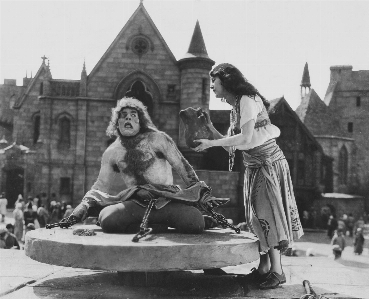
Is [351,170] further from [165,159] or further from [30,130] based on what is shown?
[165,159]

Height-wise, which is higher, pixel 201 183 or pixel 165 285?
pixel 201 183

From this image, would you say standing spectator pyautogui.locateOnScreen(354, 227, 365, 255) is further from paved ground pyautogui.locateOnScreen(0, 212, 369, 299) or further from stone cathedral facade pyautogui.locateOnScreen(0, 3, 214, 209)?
paved ground pyautogui.locateOnScreen(0, 212, 369, 299)

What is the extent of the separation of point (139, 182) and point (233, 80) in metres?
1.20

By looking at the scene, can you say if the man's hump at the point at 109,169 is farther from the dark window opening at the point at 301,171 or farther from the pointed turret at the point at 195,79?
the dark window opening at the point at 301,171

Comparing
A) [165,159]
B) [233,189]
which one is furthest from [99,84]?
[165,159]

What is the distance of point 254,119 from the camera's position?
367 cm

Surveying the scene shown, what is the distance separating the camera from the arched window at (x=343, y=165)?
134ft

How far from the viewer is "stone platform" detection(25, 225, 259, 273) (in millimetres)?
3043

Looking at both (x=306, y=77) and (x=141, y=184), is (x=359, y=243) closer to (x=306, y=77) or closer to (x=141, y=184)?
(x=141, y=184)

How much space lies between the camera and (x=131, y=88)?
81.1 ft

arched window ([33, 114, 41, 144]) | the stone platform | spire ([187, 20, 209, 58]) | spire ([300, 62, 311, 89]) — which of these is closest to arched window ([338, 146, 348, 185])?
spire ([300, 62, 311, 89])

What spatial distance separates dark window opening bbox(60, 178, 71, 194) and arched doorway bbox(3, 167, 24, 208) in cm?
1280

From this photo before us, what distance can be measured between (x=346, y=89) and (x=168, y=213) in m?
46.4

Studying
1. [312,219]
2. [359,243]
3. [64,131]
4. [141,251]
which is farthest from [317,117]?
[141,251]
